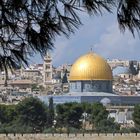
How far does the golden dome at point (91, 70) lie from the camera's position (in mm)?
77688

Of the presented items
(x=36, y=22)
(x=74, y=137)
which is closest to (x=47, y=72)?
(x=74, y=137)

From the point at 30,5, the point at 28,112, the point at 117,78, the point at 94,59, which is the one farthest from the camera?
the point at 117,78

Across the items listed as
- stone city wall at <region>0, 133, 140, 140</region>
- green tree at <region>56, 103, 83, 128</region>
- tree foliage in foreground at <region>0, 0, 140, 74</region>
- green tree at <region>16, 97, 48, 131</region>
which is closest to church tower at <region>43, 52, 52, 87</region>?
green tree at <region>16, 97, 48, 131</region>

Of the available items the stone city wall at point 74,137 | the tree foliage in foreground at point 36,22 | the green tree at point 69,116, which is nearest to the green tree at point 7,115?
the green tree at point 69,116

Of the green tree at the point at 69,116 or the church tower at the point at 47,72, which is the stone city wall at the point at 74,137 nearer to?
the green tree at the point at 69,116

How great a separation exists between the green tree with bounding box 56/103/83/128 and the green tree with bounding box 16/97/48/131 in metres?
1.18

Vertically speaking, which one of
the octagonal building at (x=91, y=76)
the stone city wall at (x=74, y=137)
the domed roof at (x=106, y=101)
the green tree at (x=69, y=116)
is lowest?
the stone city wall at (x=74, y=137)

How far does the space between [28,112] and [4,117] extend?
180cm

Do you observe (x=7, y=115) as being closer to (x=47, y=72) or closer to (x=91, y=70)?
(x=91, y=70)

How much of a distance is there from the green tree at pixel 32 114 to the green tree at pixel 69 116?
1.18 metres

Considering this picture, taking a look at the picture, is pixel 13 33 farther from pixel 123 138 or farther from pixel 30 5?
pixel 123 138

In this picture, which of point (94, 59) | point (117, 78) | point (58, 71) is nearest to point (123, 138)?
point (94, 59)

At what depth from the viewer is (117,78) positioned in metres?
134

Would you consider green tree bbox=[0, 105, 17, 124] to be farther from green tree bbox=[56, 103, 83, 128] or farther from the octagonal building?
the octagonal building
